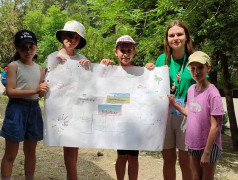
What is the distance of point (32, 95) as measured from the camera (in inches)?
112

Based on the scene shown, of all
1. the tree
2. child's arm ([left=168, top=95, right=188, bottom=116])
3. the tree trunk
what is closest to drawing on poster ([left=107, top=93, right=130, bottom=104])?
child's arm ([left=168, top=95, right=188, bottom=116])

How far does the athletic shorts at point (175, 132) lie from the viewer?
278 centimetres

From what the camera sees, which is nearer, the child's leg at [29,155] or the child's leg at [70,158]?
the child's leg at [29,155]

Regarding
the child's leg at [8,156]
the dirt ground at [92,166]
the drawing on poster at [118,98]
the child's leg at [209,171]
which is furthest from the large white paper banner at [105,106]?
the dirt ground at [92,166]

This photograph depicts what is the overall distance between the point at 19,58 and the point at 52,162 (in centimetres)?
293

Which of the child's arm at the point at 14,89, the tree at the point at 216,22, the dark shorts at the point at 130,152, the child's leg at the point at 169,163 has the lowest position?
the child's leg at the point at 169,163

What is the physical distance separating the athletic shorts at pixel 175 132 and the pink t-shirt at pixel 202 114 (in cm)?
23

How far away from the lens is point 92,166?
5.39m

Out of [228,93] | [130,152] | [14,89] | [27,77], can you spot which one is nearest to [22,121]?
[14,89]

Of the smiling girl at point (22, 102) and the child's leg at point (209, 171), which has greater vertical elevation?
the smiling girl at point (22, 102)

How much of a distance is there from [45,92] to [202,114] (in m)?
1.48

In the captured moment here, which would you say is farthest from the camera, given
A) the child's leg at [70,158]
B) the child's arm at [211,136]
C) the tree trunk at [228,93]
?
the tree trunk at [228,93]

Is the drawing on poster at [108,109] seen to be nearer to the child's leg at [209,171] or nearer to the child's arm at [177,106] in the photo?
the child's arm at [177,106]

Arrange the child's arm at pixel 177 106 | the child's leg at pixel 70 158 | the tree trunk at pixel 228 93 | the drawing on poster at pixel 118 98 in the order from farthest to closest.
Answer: the tree trunk at pixel 228 93
the child's leg at pixel 70 158
the drawing on poster at pixel 118 98
the child's arm at pixel 177 106
